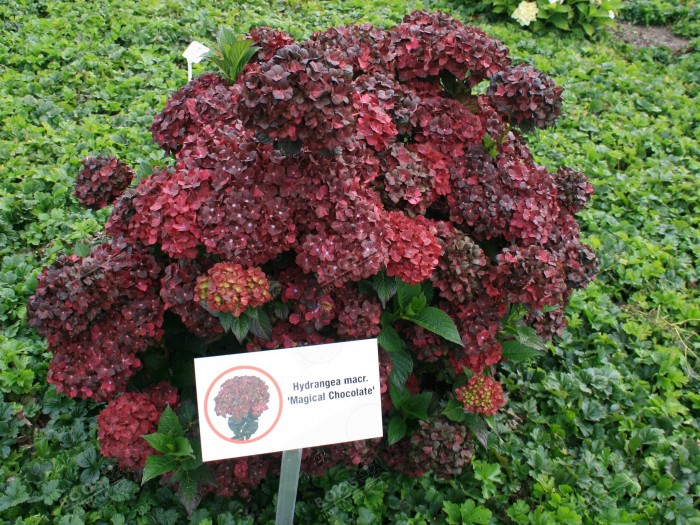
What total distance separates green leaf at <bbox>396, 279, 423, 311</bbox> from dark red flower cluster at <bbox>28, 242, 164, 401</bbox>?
2.78ft

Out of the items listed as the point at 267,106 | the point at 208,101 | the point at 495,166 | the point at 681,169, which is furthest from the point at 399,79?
the point at 681,169

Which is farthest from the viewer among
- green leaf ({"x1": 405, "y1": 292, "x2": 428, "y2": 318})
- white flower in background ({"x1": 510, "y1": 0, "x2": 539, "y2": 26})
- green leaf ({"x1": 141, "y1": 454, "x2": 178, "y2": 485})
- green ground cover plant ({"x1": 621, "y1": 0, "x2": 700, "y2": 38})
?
green ground cover plant ({"x1": 621, "y1": 0, "x2": 700, "y2": 38})

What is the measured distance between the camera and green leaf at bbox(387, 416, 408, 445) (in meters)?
2.34

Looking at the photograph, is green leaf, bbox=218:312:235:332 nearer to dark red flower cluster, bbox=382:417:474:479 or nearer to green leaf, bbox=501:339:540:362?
dark red flower cluster, bbox=382:417:474:479

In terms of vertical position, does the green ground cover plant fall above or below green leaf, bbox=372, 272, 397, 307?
above

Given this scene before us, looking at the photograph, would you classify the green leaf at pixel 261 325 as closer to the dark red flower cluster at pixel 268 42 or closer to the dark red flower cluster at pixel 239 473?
the dark red flower cluster at pixel 239 473

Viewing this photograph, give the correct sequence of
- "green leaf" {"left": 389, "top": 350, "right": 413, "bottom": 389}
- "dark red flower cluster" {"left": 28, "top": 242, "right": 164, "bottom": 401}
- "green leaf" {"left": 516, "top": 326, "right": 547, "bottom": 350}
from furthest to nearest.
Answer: "green leaf" {"left": 516, "top": 326, "right": 547, "bottom": 350} → "green leaf" {"left": 389, "top": 350, "right": 413, "bottom": 389} → "dark red flower cluster" {"left": 28, "top": 242, "right": 164, "bottom": 401}

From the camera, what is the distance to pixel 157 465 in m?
2.00

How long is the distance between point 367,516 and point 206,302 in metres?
1.12

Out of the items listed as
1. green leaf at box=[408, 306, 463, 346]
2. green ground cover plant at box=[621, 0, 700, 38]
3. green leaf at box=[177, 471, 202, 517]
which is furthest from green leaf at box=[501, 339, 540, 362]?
green ground cover plant at box=[621, 0, 700, 38]

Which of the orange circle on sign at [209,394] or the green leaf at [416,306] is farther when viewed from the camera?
the green leaf at [416,306]

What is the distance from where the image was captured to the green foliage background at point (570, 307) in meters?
2.47

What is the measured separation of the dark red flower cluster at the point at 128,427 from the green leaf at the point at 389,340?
778 millimetres

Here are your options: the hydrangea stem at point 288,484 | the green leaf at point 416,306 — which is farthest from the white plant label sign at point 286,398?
the green leaf at point 416,306
